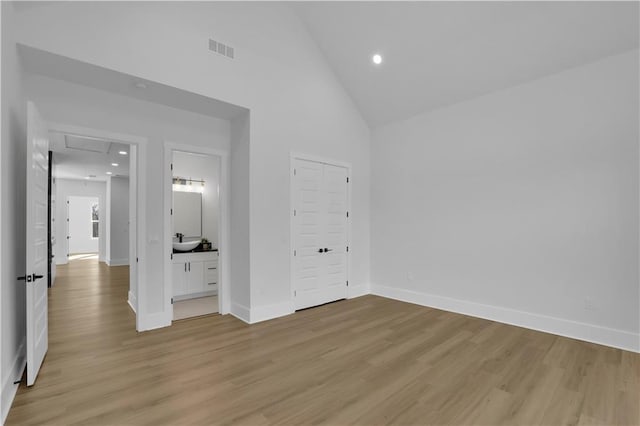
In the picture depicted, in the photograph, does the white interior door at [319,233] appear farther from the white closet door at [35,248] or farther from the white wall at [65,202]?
the white wall at [65,202]

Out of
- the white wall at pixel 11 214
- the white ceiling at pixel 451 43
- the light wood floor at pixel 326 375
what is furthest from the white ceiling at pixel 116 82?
the light wood floor at pixel 326 375

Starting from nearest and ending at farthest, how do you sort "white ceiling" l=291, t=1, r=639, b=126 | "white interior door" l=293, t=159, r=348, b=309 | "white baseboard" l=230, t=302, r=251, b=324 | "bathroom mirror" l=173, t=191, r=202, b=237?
1. "white ceiling" l=291, t=1, r=639, b=126
2. "white baseboard" l=230, t=302, r=251, b=324
3. "white interior door" l=293, t=159, r=348, b=309
4. "bathroom mirror" l=173, t=191, r=202, b=237

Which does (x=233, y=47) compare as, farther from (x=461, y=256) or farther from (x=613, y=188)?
(x=613, y=188)

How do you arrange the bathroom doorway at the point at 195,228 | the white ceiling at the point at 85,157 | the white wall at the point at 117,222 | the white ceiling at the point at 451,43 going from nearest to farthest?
the white ceiling at the point at 451,43 → the bathroom doorway at the point at 195,228 → the white ceiling at the point at 85,157 → the white wall at the point at 117,222

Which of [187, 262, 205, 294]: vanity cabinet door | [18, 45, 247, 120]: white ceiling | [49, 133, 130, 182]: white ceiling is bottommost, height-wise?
[187, 262, 205, 294]: vanity cabinet door

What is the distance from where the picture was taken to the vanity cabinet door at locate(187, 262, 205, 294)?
18.2ft

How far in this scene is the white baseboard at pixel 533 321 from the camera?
3.40 m

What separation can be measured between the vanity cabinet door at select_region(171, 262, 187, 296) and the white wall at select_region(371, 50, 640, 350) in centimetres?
371

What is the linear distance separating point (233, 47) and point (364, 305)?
428cm

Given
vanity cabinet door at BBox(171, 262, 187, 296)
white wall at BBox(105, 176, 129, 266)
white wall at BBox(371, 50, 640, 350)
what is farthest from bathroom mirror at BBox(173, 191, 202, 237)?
Result: white wall at BBox(105, 176, 129, 266)

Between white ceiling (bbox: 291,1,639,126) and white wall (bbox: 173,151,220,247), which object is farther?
white wall (bbox: 173,151,220,247)

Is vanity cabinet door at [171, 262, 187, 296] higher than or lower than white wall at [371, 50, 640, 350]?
lower

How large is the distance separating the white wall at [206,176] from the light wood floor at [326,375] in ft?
8.51

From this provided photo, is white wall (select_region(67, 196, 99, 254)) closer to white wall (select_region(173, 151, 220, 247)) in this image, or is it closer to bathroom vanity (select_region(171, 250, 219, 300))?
white wall (select_region(173, 151, 220, 247))
